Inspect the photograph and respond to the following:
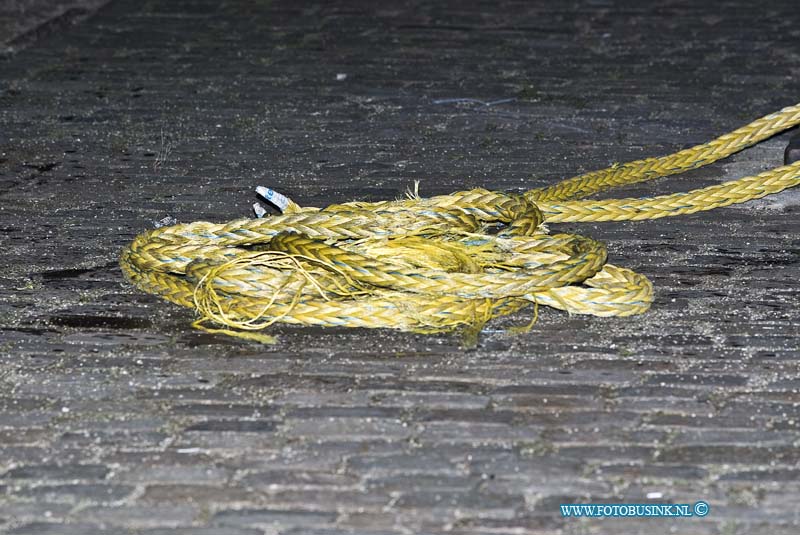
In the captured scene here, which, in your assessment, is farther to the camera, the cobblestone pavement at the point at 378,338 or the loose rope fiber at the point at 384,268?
the loose rope fiber at the point at 384,268

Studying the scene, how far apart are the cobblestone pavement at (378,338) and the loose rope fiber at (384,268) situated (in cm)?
9

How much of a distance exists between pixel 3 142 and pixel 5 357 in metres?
2.82

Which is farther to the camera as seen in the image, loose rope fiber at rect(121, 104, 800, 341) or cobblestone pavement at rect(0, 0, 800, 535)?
loose rope fiber at rect(121, 104, 800, 341)

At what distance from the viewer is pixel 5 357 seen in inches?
163

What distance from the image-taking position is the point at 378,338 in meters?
4.26

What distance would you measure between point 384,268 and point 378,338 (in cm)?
25

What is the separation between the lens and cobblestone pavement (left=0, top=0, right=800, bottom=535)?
3318mm

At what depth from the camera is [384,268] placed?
4.32 m

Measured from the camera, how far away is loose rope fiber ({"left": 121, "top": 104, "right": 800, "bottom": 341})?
4.27m

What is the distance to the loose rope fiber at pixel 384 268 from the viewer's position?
14.0 feet

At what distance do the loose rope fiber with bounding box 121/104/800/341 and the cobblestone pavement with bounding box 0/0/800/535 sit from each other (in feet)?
0.29

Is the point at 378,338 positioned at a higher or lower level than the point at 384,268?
lower

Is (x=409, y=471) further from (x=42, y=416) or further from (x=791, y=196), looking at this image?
(x=791, y=196)

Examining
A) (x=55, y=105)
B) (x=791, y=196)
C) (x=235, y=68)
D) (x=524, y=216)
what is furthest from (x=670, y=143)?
(x=55, y=105)
